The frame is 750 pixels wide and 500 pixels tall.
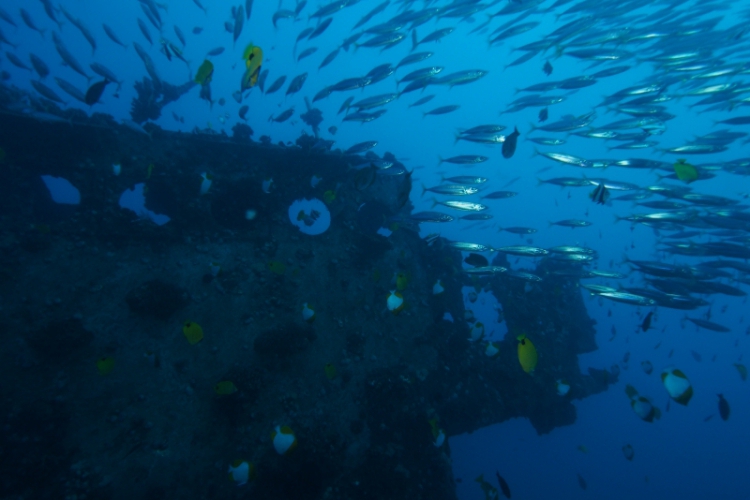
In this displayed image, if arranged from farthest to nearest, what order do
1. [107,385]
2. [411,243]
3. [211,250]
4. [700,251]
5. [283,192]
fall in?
[411,243]
[700,251]
[283,192]
[211,250]
[107,385]

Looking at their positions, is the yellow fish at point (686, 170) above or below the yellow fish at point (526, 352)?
above

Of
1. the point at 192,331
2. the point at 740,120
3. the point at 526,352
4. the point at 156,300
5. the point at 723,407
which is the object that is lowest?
the point at 723,407

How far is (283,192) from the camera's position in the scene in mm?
8945

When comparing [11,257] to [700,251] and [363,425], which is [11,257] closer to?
[363,425]

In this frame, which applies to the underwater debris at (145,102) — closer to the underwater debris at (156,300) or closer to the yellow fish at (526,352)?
the underwater debris at (156,300)

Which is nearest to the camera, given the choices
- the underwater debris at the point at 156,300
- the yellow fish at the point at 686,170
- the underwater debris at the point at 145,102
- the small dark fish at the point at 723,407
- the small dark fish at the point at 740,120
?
the yellow fish at the point at 686,170

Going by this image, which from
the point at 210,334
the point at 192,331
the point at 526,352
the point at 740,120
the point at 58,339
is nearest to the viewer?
the point at 526,352

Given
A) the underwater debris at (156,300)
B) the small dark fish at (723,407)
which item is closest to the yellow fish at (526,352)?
the small dark fish at (723,407)

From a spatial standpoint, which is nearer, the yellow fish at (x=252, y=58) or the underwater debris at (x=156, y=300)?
the yellow fish at (x=252, y=58)

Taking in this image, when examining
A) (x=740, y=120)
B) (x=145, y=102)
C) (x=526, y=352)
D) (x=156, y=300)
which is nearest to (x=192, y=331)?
(x=156, y=300)

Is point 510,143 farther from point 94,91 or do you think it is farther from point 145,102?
point 145,102

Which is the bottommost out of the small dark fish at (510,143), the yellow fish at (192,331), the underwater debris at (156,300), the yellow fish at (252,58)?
the yellow fish at (192,331)

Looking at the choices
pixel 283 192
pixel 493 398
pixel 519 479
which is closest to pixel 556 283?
pixel 493 398

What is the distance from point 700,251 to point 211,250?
13079mm
